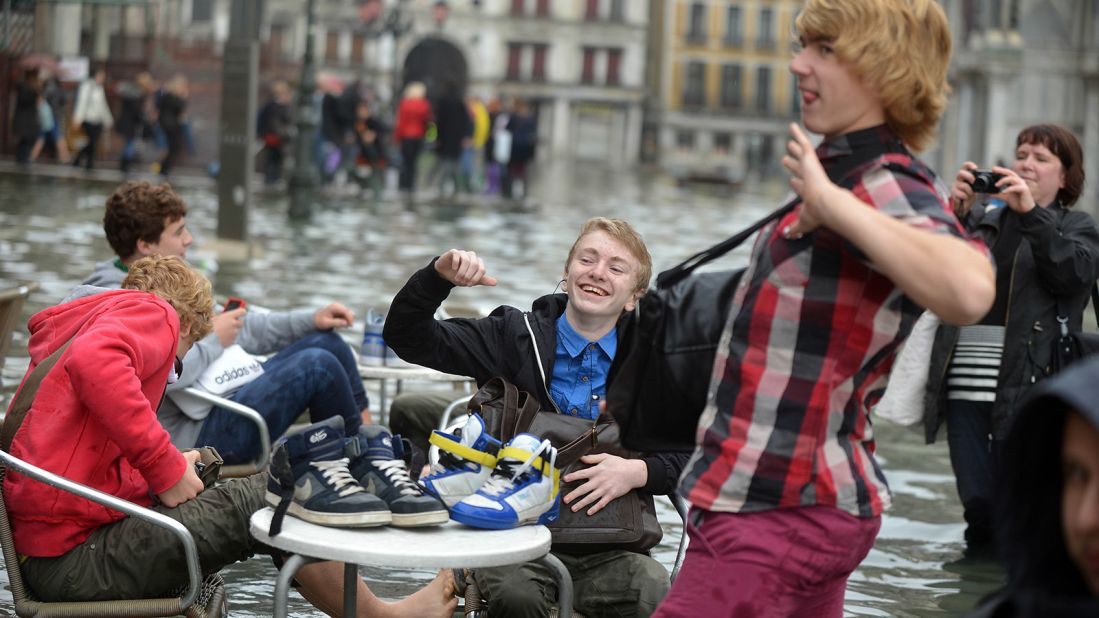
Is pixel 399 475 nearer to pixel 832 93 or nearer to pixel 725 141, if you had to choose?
pixel 832 93

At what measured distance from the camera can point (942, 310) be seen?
279 cm

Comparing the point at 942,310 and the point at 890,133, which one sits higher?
the point at 890,133

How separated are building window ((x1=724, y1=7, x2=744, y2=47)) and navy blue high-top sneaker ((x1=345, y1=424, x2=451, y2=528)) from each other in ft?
329

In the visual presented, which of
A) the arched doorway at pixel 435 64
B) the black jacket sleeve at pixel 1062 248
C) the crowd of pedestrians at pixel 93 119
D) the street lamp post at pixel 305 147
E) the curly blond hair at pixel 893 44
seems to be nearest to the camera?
the curly blond hair at pixel 893 44

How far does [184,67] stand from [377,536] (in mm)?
31833

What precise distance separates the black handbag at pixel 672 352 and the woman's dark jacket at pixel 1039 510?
42.3 inches

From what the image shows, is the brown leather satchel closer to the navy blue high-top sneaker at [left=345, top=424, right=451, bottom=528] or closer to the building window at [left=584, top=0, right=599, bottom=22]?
the navy blue high-top sneaker at [left=345, top=424, right=451, bottom=528]

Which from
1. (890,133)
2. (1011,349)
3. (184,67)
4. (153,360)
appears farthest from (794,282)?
(184,67)

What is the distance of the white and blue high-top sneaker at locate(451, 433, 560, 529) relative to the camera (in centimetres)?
361

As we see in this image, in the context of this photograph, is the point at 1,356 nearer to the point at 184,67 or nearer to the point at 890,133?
the point at 890,133

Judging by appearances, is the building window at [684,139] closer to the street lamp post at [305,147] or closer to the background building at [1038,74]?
the background building at [1038,74]

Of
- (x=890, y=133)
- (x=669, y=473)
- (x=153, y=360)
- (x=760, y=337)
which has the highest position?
(x=890, y=133)

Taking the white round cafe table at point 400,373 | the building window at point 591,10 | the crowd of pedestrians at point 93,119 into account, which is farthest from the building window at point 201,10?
the building window at point 591,10

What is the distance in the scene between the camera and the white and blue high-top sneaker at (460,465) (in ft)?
12.1
